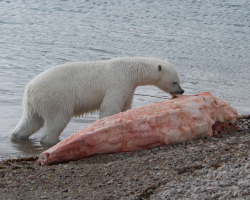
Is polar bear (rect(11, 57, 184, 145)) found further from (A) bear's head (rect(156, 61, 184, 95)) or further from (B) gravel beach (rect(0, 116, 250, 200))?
(B) gravel beach (rect(0, 116, 250, 200))

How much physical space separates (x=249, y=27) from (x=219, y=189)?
16.6 meters

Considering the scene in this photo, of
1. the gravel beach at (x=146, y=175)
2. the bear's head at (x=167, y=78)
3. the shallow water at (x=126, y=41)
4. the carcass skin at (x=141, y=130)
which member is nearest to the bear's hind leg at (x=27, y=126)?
the shallow water at (x=126, y=41)

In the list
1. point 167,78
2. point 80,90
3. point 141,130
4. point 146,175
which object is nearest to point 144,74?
point 167,78

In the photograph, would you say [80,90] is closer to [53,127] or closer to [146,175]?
[53,127]

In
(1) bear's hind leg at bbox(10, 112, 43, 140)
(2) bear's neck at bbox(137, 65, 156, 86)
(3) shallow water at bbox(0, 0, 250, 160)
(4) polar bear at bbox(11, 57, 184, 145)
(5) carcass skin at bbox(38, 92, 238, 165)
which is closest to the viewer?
(5) carcass skin at bbox(38, 92, 238, 165)

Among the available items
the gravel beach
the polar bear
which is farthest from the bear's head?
the gravel beach

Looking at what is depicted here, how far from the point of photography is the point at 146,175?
4.02m

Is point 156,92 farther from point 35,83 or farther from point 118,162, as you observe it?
point 118,162

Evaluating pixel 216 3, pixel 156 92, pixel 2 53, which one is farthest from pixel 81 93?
pixel 216 3

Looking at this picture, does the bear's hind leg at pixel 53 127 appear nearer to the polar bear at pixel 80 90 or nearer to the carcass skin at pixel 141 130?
the polar bear at pixel 80 90

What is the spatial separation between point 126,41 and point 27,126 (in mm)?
9904

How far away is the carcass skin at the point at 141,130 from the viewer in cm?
484

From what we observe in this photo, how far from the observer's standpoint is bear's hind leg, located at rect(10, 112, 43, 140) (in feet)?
20.8

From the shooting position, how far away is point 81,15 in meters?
20.0
